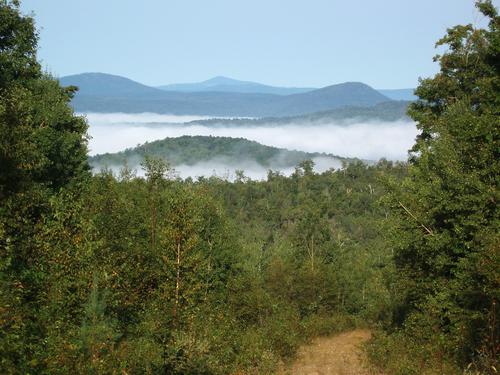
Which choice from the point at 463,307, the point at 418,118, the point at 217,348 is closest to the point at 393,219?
the point at 463,307

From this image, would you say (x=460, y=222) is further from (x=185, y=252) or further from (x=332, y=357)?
(x=332, y=357)

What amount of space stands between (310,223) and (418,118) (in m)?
45.3

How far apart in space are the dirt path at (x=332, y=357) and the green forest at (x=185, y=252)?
119cm

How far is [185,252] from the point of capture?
22.7 meters

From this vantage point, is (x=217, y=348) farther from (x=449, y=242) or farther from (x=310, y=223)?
(x=310, y=223)

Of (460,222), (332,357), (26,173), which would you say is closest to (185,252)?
(26,173)

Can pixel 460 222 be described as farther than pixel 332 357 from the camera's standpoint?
No

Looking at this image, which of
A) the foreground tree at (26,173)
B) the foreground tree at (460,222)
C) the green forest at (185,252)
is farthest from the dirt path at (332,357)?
the foreground tree at (26,173)

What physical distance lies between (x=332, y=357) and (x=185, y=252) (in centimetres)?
1771

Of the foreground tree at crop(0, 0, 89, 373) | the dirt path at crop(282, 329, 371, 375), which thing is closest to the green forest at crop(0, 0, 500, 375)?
the foreground tree at crop(0, 0, 89, 373)

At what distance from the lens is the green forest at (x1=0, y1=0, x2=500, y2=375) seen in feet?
52.0

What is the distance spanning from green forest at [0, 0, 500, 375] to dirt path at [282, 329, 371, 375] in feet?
3.92

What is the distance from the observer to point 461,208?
22062 mm

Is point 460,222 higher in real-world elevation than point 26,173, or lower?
lower
